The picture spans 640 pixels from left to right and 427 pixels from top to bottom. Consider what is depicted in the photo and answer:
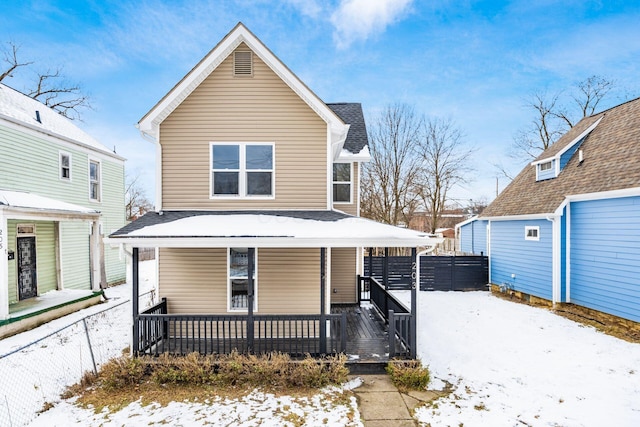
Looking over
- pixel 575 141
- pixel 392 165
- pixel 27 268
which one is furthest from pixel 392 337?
pixel 392 165

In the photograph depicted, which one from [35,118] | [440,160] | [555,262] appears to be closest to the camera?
[555,262]

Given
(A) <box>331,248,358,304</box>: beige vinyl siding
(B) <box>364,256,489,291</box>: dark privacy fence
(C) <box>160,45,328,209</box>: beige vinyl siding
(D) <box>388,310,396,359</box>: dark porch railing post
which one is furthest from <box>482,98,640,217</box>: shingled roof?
(C) <box>160,45,328,209</box>: beige vinyl siding

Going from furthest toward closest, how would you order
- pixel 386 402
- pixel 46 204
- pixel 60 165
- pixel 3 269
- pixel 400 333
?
pixel 60 165
pixel 46 204
pixel 3 269
pixel 400 333
pixel 386 402

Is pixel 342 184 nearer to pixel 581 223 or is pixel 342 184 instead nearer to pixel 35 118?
pixel 581 223

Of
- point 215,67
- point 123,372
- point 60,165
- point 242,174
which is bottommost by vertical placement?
point 123,372

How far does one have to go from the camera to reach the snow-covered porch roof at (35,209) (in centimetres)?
843

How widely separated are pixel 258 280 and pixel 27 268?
31.3 feet

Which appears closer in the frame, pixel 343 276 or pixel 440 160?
pixel 343 276

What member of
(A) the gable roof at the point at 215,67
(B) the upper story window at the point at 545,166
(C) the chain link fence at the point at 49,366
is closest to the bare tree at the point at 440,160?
(B) the upper story window at the point at 545,166

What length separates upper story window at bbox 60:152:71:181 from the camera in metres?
12.2

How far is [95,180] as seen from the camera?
14000 millimetres

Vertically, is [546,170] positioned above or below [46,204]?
above

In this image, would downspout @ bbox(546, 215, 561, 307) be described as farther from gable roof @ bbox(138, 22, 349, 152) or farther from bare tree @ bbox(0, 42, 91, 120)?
bare tree @ bbox(0, 42, 91, 120)

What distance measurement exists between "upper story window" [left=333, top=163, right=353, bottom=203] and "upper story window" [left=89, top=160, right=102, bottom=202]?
1126cm
